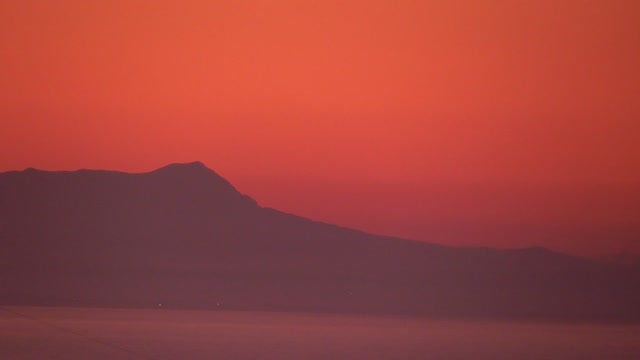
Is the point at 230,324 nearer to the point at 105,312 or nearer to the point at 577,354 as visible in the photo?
the point at 105,312

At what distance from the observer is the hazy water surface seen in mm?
20553

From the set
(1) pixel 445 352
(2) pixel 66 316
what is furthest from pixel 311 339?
(2) pixel 66 316

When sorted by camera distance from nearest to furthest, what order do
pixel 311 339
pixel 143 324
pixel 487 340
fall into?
pixel 311 339 < pixel 487 340 < pixel 143 324

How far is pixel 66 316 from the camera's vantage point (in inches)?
1236

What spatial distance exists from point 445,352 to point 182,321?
1127 cm

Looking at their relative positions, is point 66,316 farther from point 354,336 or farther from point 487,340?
point 487,340

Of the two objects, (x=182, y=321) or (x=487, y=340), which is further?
(x=182, y=321)

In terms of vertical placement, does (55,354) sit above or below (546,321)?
below

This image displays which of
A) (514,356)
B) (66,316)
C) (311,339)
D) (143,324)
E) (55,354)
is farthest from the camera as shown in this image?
(66,316)

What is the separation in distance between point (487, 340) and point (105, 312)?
44.6ft

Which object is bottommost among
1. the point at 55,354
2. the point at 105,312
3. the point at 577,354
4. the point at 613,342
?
the point at 55,354

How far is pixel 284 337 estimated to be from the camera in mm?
24844

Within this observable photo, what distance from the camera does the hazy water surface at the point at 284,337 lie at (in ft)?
67.4

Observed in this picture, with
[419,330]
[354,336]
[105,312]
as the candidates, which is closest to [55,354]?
[354,336]
